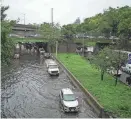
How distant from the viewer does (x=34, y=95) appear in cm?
3578

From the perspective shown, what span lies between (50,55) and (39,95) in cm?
4245

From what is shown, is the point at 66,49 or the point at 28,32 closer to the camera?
the point at 66,49

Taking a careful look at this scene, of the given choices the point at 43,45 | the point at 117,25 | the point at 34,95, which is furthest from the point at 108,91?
the point at 117,25

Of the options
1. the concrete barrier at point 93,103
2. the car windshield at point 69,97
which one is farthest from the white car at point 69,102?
the concrete barrier at point 93,103

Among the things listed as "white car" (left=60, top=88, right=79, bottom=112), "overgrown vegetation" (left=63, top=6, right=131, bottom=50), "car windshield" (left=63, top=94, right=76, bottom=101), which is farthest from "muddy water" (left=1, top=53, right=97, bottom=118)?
"overgrown vegetation" (left=63, top=6, right=131, bottom=50)

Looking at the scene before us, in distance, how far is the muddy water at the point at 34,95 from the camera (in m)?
28.4

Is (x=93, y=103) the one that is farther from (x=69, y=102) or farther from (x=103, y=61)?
(x=103, y=61)

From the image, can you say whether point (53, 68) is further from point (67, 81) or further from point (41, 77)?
point (67, 81)

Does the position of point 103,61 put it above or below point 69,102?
above

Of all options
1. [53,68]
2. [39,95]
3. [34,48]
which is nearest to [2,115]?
[39,95]

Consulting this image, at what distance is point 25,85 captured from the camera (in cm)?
4153

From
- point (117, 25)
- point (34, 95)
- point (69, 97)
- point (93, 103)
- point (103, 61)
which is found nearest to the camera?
point (69, 97)

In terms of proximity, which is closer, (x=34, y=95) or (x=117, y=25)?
(x=34, y=95)

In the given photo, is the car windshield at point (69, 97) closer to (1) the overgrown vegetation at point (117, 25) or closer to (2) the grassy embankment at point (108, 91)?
(2) the grassy embankment at point (108, 91)
